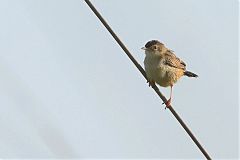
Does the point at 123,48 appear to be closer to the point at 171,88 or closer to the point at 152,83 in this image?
the point at 152,83

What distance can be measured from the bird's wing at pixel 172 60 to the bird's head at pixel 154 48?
10 centimetres

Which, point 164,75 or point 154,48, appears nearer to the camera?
point 164,75

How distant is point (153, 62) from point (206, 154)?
13.2 feet

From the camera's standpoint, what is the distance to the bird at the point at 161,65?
10.1m

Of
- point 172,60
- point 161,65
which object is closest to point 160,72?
point 161,65

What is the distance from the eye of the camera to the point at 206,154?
6301 millimetres

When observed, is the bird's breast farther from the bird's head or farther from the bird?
the bird's head

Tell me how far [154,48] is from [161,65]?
38 cm

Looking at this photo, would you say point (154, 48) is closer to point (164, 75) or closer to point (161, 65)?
point (161, 65)

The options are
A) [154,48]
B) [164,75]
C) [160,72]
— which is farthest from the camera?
[154,48]

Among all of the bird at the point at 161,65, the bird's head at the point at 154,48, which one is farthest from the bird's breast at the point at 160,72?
the bird's head at the point at 154,48

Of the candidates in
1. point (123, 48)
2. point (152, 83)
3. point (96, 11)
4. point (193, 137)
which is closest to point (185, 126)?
point (193, 137)

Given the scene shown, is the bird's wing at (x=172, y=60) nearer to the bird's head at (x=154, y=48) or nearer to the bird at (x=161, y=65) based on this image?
the bird at (x=161, y=65)

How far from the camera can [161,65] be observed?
404 inches
